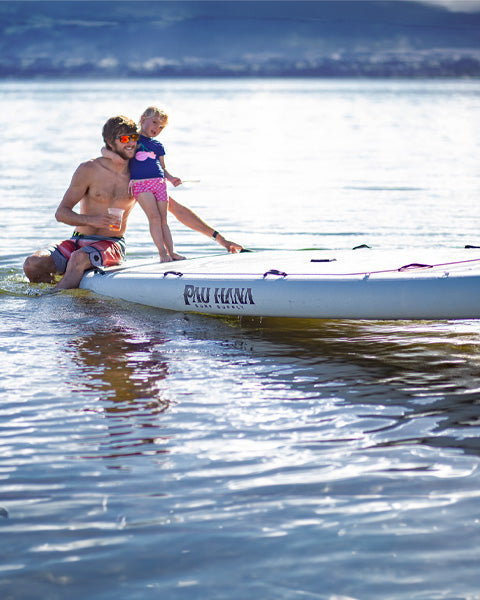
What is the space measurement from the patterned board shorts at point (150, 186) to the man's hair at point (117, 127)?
1.27ft

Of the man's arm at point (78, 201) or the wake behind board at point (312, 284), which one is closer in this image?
the wake behind board at point (312, 284)

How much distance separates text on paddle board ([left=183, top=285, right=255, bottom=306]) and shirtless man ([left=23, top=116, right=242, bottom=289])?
111cm

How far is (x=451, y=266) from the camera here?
5.84 m

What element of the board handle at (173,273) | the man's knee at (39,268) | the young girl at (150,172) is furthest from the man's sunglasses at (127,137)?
the man's knee at (39,268)

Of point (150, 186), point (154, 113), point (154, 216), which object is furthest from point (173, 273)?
point (154, 113)

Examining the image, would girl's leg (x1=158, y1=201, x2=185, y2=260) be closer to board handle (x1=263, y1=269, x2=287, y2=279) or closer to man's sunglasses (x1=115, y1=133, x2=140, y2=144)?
man's sunglasses (x1=115, y1=133, x2=140, y2=144)

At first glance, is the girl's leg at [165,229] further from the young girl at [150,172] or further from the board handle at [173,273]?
the board handle at [173,273]

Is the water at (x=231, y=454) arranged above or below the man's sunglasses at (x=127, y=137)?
below

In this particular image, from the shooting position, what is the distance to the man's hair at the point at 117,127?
23.4ft

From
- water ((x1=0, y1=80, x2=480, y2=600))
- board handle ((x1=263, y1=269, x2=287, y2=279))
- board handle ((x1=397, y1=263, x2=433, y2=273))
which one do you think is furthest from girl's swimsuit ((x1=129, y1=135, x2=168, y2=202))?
board handle ((x1=397, y1=263, x2=433, y2=273))

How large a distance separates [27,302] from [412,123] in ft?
108

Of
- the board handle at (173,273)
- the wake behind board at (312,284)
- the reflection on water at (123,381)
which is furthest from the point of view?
the board handle at (173,273)

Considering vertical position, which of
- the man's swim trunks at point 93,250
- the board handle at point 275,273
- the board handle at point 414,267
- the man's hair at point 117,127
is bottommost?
the board handle at point 275,273

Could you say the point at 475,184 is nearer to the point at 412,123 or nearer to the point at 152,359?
the point at 152,359
